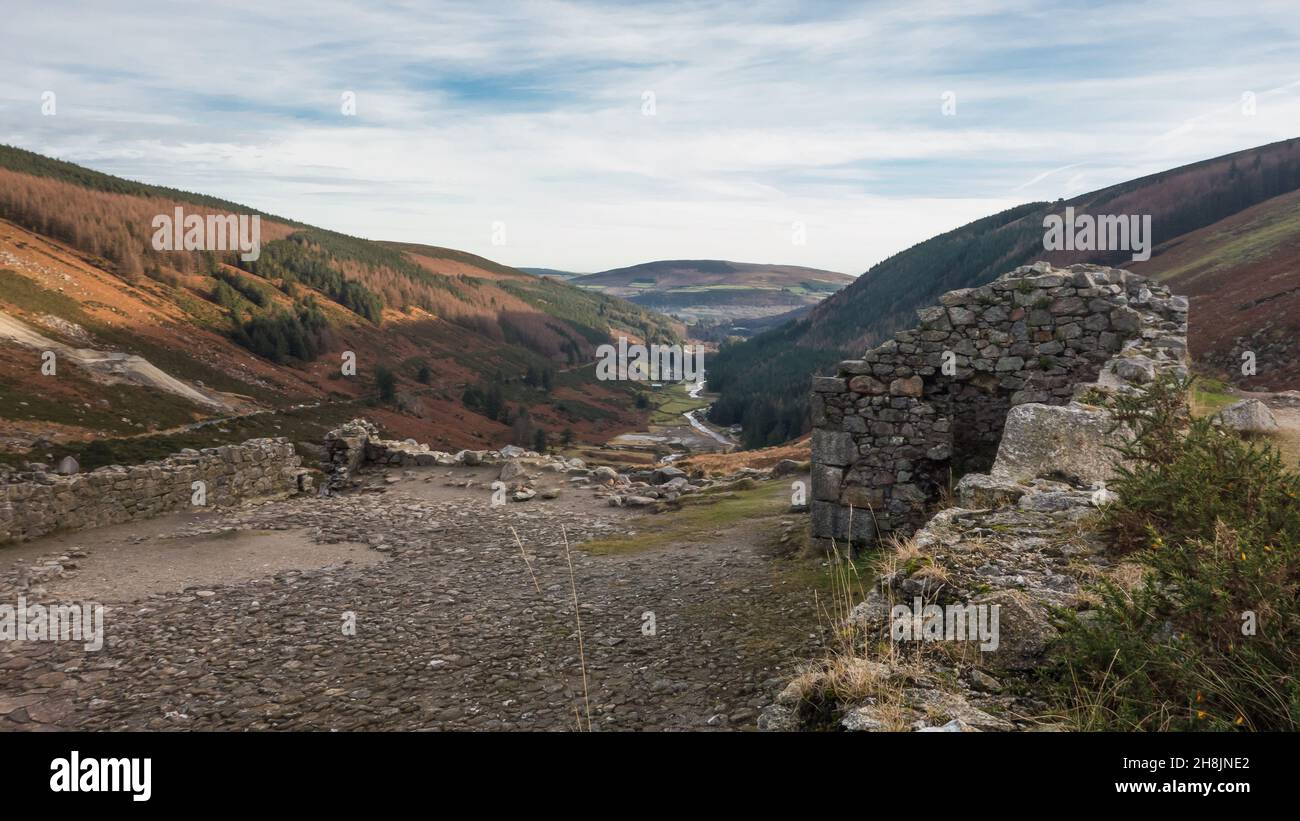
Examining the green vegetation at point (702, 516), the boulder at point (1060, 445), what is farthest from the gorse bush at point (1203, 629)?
the green vegetation at point (702, 516)

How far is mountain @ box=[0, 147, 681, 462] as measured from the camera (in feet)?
166

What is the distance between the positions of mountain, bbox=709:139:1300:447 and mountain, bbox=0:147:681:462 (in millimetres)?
28518

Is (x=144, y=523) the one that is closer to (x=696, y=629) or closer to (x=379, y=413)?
(x=696, y=629)

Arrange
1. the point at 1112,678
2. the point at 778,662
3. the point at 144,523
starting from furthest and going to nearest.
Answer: the point at 144,523
the point at 778,662
the point at 1112,678

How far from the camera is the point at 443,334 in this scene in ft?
474

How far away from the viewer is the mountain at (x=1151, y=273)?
4019 centimetres

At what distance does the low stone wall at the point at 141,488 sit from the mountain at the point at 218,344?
73.6 ft

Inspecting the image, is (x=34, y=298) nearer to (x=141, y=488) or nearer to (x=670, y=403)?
(x=141, y=488)

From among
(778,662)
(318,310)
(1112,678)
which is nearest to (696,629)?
(778,662)

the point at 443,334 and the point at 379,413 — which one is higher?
the point at 443,334

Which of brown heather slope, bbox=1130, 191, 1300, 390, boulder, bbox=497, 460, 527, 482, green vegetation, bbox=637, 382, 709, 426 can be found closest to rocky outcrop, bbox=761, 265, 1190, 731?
A: boulder, bbox=497, 460, 527, 482

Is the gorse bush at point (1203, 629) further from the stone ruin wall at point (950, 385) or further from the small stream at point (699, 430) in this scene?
the small stream at point (699, 430)

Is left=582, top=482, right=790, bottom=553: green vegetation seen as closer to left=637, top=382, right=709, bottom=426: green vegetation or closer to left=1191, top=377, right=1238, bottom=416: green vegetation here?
left=1191, top=377, right=1238, bottom=416: green vegetation

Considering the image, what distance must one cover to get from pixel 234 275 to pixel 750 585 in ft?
396
